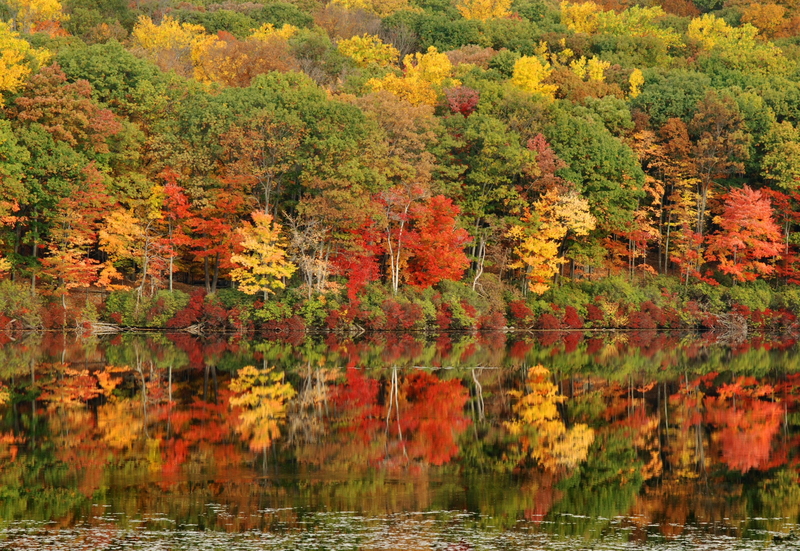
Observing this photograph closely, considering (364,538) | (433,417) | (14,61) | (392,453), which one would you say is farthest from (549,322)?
(364,538)

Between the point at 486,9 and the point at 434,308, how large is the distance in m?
58.9

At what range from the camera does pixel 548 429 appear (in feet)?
84.3

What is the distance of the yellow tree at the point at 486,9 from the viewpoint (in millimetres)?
105250

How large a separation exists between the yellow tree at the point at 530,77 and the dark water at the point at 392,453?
35030mm

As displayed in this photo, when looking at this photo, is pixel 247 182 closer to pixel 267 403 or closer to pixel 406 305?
pixel 406 305

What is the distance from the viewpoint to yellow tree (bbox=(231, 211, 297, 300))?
50.8 meters

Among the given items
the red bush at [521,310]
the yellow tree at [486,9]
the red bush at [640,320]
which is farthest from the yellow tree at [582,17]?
the red bush at [521,310]

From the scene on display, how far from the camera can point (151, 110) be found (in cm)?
5678

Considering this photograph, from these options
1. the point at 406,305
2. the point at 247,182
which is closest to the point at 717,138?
the point at 406,305

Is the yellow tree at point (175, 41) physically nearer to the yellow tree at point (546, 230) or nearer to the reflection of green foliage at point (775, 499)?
the yellow tree at point (546, 230)

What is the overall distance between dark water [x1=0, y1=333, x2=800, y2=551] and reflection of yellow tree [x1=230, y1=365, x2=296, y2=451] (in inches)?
4.1

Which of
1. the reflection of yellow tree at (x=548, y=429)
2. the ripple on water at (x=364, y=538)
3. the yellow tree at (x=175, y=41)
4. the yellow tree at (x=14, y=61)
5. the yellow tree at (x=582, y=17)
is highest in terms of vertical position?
the yellow tree at (x=582, y=17)

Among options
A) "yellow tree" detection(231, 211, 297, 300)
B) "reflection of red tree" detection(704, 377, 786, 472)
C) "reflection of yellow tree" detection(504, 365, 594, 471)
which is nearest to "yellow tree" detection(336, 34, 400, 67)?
"yellow tree" detection(231, 211, 297, 300)

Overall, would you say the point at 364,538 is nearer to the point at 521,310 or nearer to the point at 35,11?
the point at 521,310
